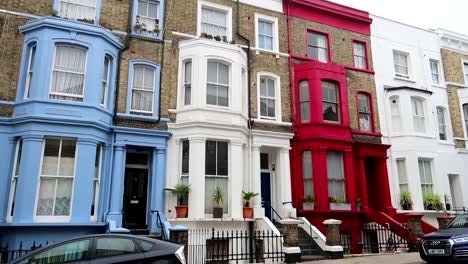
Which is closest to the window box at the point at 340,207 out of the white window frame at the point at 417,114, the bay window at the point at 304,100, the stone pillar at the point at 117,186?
the bay window at the point at 304,100

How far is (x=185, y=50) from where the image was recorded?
16453 millimetres

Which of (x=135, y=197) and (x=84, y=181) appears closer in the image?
(x=84, y=181)

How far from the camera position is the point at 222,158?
1571cm

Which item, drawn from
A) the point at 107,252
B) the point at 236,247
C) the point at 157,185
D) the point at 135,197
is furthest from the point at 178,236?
the point at 135,197

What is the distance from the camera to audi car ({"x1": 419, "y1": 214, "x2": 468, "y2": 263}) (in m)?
10.6

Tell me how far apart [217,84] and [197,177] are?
13.8ft

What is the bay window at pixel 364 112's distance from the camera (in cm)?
2012

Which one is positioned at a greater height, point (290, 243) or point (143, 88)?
point (143, 88)

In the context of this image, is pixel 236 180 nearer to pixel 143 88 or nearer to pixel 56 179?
pixel 143 88

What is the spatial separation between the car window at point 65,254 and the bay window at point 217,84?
9.24 meters

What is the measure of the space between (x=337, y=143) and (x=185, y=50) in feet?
27.0

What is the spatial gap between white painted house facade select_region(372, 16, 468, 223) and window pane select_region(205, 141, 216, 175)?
32.5 feet

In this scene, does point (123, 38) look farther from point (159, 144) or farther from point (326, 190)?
point (326, 190)

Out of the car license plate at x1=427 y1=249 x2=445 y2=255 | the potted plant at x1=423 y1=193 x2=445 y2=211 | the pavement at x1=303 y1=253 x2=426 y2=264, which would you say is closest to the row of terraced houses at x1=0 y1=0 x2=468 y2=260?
the potted plant at x1=423 y1=193 x2=445 y2=211
